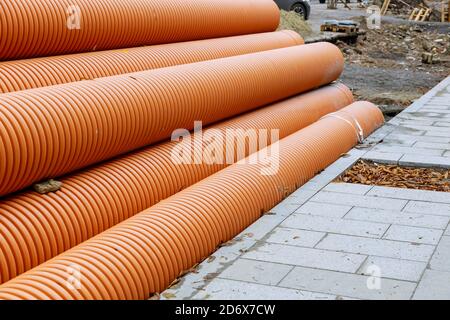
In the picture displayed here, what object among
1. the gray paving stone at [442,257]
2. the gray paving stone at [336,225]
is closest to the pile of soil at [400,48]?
the gray paving stone at [336,225]

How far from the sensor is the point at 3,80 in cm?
554

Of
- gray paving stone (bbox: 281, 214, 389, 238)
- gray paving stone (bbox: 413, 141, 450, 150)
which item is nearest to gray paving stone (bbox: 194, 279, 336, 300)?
gray paving stone (bbox: 281, 214, 389, 238)

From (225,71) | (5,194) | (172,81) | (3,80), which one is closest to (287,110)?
(225,71)

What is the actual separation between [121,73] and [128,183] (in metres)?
1.53

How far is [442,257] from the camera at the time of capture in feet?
17.0

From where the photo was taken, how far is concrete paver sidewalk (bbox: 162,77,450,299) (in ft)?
15.0

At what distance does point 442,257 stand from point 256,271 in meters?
1.43

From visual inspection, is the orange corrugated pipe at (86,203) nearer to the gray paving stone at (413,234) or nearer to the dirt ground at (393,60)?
the gray paving stone at (413,234)

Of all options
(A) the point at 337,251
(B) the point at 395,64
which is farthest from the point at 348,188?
(B) the point at 395,64

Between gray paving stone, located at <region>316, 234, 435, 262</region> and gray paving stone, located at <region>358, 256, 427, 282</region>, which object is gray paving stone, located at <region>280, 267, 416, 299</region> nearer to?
gray paving stone, located at <region>358, 256, 427, 282</region>

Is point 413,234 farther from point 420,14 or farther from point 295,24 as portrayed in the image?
point 420,14

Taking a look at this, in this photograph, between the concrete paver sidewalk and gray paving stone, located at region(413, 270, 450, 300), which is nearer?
gray paving stone, located at region(413, 270, 450, 300)

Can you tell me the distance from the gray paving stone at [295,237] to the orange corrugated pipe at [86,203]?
1.00m

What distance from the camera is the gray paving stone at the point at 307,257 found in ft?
16.5
